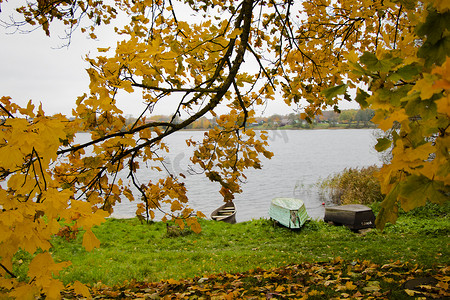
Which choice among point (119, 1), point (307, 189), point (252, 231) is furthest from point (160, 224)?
point (307, 189)

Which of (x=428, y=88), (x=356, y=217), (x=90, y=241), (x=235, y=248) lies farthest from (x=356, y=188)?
(x=428, y=88)

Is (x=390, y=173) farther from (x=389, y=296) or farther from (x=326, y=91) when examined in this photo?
(x=389, y=296)

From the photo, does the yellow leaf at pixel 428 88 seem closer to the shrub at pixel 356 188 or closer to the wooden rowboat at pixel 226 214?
the wooden rowboat at pixel 226 214

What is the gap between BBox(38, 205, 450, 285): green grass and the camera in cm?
575

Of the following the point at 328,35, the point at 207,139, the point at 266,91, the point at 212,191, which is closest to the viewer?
the point at 207,139

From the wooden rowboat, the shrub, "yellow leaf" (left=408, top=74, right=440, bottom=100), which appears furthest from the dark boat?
"yellow leaf" (left=408, top=74, right=440, bottom=100)

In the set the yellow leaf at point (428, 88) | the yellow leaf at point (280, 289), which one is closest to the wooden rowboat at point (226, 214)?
the yellow leaf at point (280, 289)

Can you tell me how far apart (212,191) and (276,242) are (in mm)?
12896

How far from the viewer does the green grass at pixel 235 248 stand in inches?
226

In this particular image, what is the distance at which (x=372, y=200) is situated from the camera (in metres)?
14.0

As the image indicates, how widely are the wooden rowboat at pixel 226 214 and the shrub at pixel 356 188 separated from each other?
16.7 feet

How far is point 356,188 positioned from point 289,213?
524cm

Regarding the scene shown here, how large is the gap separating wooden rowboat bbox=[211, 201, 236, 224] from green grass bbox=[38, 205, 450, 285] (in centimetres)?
97

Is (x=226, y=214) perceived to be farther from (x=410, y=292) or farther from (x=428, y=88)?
(x=428, y=88)
